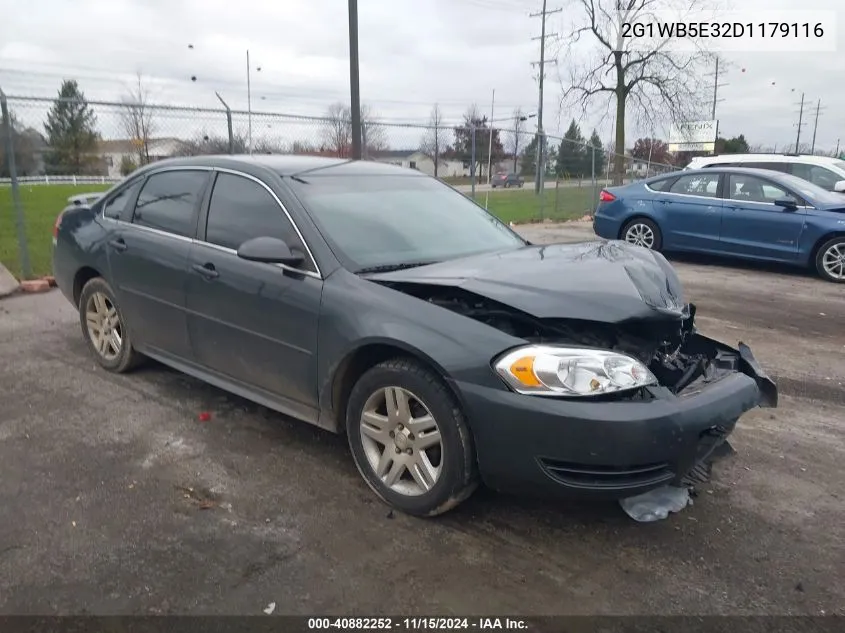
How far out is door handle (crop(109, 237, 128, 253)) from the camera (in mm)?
4559

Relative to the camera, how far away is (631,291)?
309cm

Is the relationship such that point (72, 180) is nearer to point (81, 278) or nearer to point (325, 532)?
point (81, 278)

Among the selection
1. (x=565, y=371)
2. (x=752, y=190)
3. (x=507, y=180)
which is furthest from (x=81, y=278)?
(x=507, y=180)

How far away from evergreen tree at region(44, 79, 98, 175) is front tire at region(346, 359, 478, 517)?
7494mm

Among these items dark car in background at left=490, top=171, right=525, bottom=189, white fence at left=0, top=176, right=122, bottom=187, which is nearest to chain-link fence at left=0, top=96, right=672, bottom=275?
white fence at left=0, top=176, right=122, bottom=187

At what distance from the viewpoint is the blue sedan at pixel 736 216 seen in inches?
359

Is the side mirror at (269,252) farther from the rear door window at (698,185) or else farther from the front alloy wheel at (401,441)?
Answer: the rear door window at (698,185)

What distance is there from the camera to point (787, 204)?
30.4 feet

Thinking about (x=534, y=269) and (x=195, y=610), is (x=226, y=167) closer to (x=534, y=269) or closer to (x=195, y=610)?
(x=534, y=269)

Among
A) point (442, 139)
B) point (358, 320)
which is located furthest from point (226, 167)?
point (442, 139)

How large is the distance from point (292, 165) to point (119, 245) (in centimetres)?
141

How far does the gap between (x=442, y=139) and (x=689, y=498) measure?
1295 cm

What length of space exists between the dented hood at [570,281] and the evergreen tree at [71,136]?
24.1 feet

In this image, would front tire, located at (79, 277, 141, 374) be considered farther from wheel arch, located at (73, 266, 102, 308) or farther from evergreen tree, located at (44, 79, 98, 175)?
evergreen tree, located at (44, 79, 98, 175)
